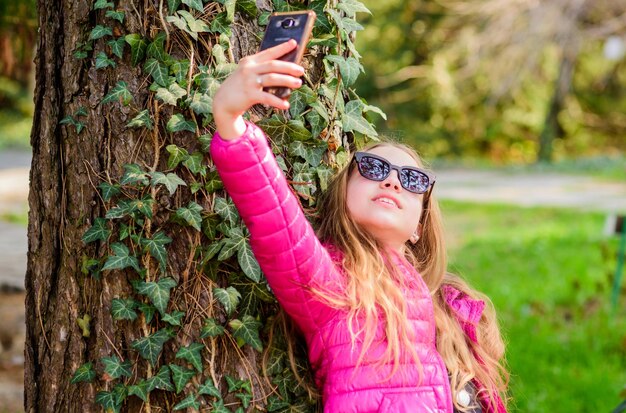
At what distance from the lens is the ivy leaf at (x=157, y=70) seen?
1903 millimetres

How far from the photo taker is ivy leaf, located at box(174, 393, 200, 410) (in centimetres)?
192

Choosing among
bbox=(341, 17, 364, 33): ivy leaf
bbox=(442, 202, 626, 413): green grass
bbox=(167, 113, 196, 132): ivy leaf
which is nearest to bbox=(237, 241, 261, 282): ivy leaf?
bbox=(167, 113, 196, 132): ivy leaf

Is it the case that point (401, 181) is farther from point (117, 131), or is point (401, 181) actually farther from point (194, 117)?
point (117, 131)

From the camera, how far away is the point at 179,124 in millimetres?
1905

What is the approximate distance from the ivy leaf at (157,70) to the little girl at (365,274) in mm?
301

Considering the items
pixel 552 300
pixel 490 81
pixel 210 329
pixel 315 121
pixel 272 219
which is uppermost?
pixel 315 121

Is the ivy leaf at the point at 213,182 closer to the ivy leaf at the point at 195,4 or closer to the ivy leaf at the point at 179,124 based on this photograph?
the ivy leaf at the point at 179,124

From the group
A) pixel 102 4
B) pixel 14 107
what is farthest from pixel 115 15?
pixel 14 107

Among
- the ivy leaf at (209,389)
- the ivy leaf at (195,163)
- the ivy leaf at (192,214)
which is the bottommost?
the ivy leaf at (209,389)

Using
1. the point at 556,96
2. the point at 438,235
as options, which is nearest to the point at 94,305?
the point at 438,235

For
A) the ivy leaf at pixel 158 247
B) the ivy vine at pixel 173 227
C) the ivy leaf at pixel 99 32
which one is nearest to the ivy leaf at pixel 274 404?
the ivy vine at pixel 173 227

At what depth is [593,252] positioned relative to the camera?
6980 mm

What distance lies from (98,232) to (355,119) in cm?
77

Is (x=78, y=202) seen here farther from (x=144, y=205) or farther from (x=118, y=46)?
(x=118, y=46)
